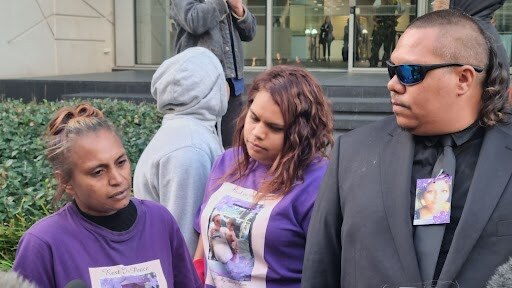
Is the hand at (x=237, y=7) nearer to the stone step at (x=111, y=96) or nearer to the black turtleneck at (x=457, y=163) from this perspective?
the black turtleneck at (x=457, y=163)

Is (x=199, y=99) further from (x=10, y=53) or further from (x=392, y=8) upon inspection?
(x=392, y=8)

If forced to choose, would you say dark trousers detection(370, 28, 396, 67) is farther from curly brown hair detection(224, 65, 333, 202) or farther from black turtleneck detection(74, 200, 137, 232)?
black turtleneck detection(74, 200, 137, 232)

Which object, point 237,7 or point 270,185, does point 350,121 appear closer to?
point 237,7

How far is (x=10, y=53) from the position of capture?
1300cm

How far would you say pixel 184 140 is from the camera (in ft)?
10.1

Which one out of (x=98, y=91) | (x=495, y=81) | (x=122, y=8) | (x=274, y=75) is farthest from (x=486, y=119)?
(x=122, y=8)

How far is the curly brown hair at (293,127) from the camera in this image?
2.77 metres

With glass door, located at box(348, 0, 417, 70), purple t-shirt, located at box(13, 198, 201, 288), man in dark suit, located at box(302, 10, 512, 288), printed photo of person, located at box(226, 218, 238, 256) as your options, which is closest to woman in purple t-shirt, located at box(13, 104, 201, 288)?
purple t-shirt, located at box(13, 198, 201, 288)

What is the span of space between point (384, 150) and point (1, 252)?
279cm

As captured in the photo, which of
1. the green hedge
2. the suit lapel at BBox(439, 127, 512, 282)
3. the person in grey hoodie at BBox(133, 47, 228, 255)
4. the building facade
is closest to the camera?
the suit lapel at BBox(439, 127, 512, 282)

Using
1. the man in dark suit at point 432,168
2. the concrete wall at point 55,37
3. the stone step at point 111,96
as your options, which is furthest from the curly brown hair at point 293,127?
the concrete wall at point 55,37

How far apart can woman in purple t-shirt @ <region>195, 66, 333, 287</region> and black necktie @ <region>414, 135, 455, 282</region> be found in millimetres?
738

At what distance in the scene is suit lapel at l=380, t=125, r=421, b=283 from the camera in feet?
6.50

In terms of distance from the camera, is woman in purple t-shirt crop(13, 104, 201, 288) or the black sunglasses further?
woman in purple t-shirt crop(13, 104, 201, 288)
